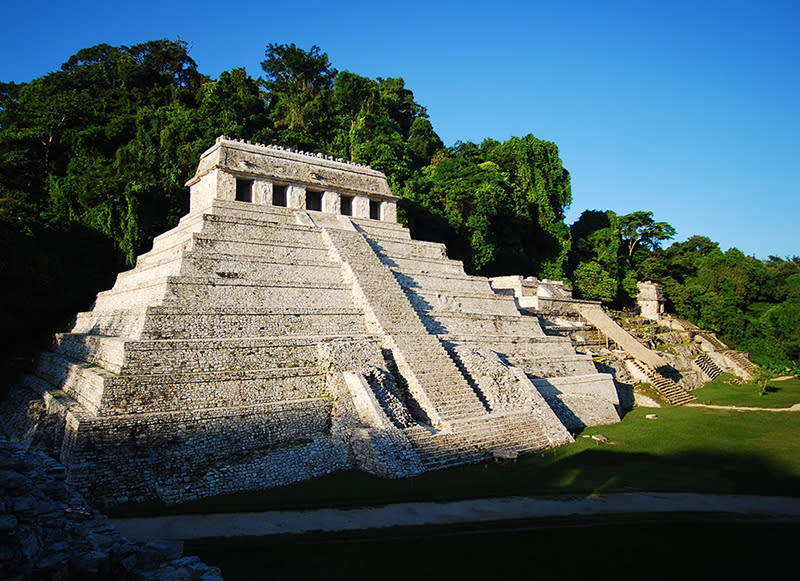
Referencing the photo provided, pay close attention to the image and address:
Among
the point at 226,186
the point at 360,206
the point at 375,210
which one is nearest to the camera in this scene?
the point at 226,186

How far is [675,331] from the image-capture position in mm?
39875

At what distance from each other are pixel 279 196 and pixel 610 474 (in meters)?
18.3

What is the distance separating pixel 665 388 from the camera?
86.0 feet

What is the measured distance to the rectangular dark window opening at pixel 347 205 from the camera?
2760 cm

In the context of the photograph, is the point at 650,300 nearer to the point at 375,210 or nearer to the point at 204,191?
the point at 375,210

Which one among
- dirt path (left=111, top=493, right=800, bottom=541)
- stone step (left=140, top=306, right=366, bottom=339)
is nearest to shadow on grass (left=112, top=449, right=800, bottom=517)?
dirt path (left=111, top=493, right=800, bottom=541)

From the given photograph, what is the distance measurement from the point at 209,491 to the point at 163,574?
5.14 metres

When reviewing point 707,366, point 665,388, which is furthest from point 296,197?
point 707,366

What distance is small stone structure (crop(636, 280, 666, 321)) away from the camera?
45188 mm

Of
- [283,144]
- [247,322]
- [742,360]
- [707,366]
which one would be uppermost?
[283,144]

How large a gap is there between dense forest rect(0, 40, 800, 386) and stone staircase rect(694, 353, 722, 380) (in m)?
4.94

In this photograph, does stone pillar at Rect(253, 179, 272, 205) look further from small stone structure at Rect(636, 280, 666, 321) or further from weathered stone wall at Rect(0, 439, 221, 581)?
small stone structure at Rect(636, 280, 666, 321)

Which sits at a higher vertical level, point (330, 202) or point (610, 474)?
point (330, 202)

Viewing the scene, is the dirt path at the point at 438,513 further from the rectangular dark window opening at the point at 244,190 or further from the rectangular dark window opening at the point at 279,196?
the rectangular dark window opening at the point at 279,196
